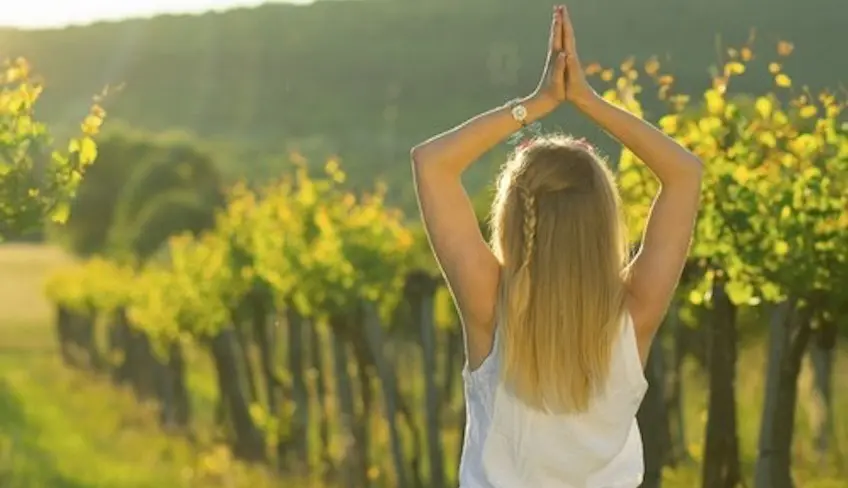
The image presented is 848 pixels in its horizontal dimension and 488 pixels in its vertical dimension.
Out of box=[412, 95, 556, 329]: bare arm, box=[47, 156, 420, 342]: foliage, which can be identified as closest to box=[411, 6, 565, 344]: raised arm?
box=[412, 95, 556, 329]: bare arm

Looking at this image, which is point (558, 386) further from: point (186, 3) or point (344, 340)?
point (186, 3)

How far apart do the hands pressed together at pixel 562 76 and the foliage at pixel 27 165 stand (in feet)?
14.4

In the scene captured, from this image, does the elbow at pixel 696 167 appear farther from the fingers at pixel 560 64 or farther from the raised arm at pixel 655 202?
the fingers at pixel 560 64

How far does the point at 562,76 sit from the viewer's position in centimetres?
358

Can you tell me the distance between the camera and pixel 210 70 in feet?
220

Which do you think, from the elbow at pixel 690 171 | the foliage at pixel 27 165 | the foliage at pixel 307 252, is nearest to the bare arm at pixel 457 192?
the elbow at pixel 690 171

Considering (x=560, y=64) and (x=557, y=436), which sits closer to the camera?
(x=557, y=436)

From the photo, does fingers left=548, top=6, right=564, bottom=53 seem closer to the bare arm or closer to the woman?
the woman

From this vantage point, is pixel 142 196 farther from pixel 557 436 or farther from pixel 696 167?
pixel 557 436

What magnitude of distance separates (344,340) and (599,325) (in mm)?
11719

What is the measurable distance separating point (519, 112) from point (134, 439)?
20804mm

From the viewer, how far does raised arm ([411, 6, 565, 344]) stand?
3.48 m

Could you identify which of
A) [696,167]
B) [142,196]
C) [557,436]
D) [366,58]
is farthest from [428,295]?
[142,196]

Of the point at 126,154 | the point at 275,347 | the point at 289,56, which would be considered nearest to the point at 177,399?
the point at 275,347
